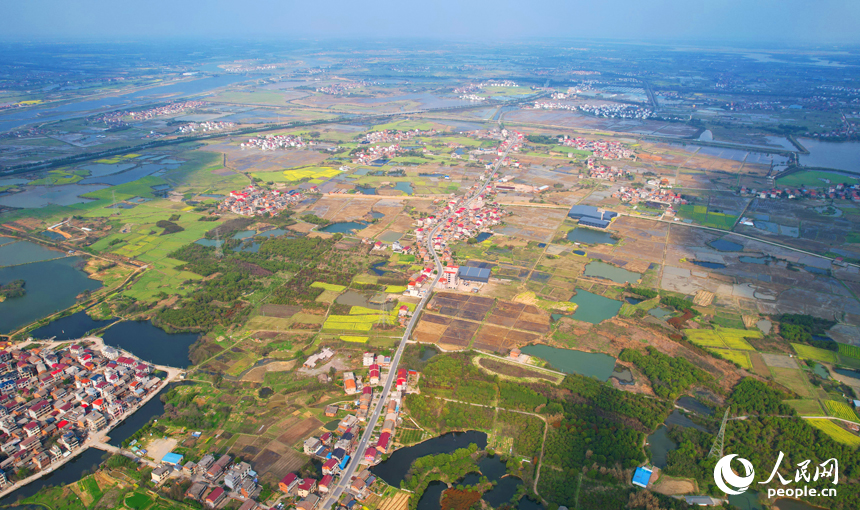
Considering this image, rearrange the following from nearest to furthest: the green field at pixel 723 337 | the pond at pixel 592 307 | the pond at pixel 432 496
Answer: the pond at pixel 432 496 → the green field at pixel 723 337 → the pond at pixel 592 307

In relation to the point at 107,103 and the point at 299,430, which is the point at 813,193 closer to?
the point at 299,430

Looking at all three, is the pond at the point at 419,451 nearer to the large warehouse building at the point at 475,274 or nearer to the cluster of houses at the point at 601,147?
the large warehouse building at the point at 475,274

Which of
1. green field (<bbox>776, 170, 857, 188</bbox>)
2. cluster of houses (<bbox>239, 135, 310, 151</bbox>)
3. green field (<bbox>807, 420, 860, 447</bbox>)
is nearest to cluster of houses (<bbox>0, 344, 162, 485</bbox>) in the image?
green field (<bbox>807, 420, 860, 447</bbox>)

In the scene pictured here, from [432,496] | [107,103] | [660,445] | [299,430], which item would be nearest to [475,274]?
[660,445]

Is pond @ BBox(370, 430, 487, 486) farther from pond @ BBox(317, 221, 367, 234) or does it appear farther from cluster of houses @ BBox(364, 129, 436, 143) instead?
cluster of houses @ BBox(364, 129, 436, 143)

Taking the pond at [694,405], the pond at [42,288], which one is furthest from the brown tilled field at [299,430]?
the pond at [42,288]
